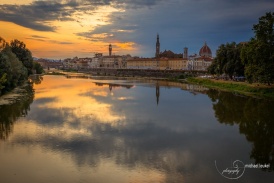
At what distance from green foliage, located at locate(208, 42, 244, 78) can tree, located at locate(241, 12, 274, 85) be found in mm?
10884

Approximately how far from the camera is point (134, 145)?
635 inches

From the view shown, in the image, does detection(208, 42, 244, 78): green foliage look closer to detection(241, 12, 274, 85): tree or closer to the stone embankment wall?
detection(241, 12, 274, 85): tree

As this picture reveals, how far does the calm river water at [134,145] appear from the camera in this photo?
12250 mm

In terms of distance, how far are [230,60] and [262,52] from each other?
1405 centimetres

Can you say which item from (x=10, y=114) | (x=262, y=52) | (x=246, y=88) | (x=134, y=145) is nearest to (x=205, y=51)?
(x=246, y=88)

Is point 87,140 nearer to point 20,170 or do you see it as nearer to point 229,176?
point 20,170

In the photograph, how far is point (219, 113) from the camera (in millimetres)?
26891

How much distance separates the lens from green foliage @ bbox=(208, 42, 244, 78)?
47.7 metres

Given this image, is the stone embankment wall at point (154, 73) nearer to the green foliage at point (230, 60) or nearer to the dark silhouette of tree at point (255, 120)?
the green foliage at point (230, 60)

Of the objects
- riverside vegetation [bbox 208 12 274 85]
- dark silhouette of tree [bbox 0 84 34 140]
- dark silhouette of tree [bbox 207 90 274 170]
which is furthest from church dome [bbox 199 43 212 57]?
dark silhouette of tree [bbox 0 84 34 140]

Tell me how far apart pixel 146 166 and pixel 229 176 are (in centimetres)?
322

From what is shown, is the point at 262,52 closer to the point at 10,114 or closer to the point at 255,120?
the point at 255,120

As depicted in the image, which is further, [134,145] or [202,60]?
[202,60]

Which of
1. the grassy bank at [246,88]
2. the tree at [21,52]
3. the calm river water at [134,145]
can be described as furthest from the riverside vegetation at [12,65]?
the grassy bank at [246,88]
